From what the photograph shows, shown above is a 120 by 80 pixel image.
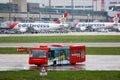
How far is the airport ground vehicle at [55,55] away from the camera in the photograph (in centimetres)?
4381

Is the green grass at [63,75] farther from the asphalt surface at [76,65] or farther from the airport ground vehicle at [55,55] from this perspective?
the airport ground vehicle at [55,55]

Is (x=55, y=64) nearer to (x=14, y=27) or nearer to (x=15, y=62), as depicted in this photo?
(x=15, y=62)

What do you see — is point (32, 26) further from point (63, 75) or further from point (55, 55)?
point (63, 75)

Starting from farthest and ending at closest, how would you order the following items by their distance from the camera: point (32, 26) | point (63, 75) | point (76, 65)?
point (32, 26)
point (76, 65)
point (63, 75)

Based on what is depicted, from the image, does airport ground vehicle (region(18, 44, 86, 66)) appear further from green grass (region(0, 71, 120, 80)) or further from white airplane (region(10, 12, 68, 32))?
white airplane (region(10, 12, 68, 32))

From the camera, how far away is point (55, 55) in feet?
147

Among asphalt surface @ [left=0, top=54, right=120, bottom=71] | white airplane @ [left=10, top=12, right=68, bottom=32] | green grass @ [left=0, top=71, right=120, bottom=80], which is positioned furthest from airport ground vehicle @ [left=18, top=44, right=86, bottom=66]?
white airplane @ [left=10, top=12, right=68, bottom=32]

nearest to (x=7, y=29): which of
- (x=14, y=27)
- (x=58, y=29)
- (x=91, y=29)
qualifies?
(x=14, y=27)

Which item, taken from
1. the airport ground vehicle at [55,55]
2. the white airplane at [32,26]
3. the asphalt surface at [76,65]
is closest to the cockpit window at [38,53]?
the airport ground vehicle at [55,55]

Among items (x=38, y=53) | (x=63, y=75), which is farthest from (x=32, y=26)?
(x=63, y=75)

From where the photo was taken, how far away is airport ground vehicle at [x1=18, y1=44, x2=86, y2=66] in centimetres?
4381

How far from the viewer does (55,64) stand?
44719 mm

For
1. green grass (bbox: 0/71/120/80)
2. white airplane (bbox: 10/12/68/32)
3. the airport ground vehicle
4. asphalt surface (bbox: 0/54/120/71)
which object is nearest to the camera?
green grass (bbox: 0/71/120/80)

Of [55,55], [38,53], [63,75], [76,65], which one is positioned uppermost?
[38,53]
